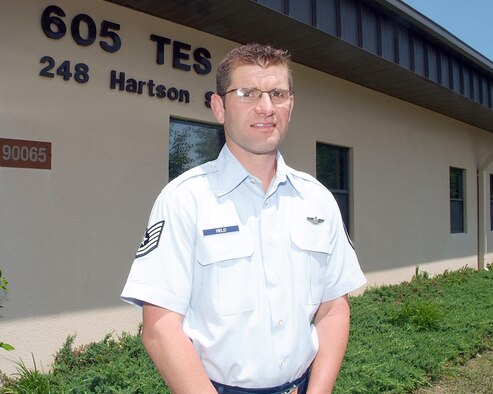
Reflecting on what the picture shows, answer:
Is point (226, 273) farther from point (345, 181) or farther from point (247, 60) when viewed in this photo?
point (345, 181)

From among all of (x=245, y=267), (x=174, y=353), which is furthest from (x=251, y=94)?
(x=174, y=353)

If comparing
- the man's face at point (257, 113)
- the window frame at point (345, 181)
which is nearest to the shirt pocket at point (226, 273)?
the man's face at point (257, 113)

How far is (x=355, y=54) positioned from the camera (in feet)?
22.3

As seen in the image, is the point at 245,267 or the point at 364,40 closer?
the point at 245,267

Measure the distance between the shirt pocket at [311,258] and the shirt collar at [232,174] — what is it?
0.21 meters

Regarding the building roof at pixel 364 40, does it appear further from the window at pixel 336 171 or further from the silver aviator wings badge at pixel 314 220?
the silver aviator wings badge at pixel 314 220

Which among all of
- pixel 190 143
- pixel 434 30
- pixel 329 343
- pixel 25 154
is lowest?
pixel 329 343

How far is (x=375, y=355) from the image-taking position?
191 inches

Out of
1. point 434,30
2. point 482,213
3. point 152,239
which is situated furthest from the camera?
point 482,213

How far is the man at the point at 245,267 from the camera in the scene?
1.68m

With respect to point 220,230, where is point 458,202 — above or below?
above

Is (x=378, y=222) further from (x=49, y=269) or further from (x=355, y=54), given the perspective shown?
(x=49, y=269)

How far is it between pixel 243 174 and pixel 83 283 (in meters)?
3.47

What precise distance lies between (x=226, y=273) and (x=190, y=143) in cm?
439
